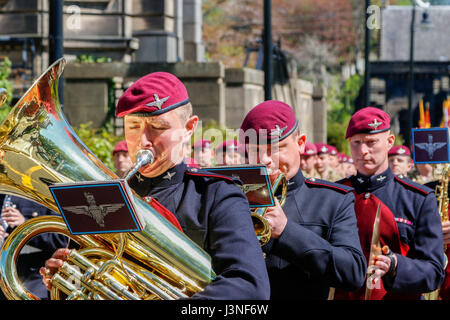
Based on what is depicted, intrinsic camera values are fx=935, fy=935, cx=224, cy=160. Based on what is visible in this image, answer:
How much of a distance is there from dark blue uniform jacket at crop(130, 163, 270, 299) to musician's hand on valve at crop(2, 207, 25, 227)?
9.36 ft

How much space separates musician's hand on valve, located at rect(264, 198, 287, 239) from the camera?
374 centimetres

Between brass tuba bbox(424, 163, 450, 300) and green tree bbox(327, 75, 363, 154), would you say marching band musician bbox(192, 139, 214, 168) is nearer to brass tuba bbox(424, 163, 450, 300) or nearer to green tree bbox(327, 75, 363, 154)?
brass tuba bbox(424, 163, 450, 300)

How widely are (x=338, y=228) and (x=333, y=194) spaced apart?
22 centimetres

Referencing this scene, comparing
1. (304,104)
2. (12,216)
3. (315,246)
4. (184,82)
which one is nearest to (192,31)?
(304,104)

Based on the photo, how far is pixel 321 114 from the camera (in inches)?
922

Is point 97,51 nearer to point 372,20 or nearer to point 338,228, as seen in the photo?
point 372,20

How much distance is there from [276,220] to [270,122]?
1.91 feet

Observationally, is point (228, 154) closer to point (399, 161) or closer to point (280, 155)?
point (399, 161)

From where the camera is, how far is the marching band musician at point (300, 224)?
150 inches

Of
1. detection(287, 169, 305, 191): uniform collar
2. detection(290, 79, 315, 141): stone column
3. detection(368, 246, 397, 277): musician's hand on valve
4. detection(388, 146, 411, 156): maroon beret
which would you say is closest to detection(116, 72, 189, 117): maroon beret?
detection(287, 169, 305, 191): uniform collar

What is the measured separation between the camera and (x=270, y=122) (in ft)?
13.7

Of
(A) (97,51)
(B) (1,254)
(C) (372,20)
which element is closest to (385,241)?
(B) (1,254)

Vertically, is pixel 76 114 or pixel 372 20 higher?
pixel 372 20

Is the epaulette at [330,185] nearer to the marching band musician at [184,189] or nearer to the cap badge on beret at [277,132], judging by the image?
the cap badge on beret at [277,132]
